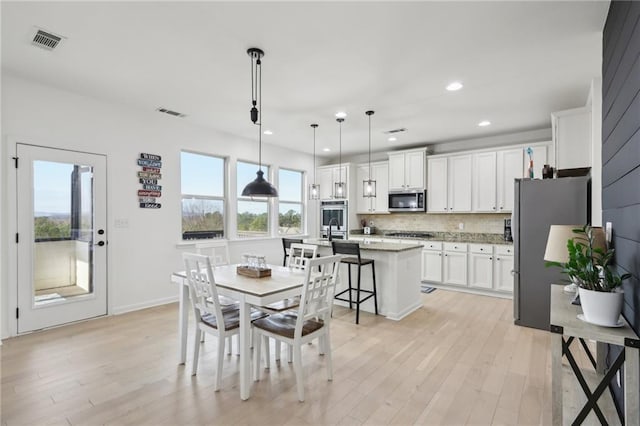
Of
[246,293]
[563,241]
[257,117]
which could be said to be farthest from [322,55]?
[563,241]

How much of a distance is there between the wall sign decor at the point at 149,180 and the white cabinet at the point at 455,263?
4.57 metres

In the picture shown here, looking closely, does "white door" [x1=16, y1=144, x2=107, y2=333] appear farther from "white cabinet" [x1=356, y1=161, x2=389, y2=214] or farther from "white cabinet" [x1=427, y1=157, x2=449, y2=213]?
"white cabinet" [x1=427, y1=157, x2=449, y2=213]

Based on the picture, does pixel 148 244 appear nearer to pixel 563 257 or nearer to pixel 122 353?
pixel 122 353

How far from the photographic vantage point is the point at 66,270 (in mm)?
3785

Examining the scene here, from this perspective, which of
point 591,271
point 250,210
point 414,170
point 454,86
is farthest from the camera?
point 414,170

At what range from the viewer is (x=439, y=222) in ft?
20.8

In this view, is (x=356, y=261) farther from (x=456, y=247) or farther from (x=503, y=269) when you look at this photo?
(x=503, y=269)

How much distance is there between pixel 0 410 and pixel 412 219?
6.17 meters

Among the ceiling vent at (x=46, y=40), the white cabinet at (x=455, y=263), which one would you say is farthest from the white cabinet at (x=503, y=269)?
the ceiling vent at (x=46, y=40)

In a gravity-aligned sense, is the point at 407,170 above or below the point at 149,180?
→ above

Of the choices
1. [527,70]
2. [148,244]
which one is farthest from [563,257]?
[148,244]

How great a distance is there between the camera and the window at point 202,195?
5.03 metres

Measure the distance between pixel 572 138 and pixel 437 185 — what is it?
8.00 ft

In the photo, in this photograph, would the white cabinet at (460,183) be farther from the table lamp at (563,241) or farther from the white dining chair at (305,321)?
the white dining chair at (305,321)
